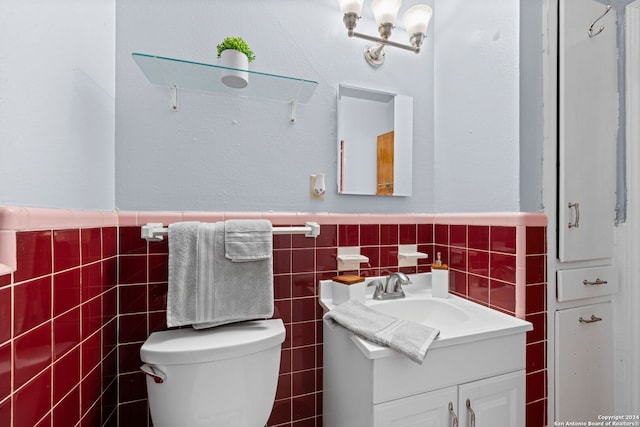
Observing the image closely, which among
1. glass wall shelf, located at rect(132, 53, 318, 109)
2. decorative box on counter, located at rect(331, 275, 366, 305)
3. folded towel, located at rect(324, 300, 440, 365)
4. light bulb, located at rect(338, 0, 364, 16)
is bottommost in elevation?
folded towel, located at rect(324, 300, 440, 365)

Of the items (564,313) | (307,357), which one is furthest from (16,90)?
(564,313)

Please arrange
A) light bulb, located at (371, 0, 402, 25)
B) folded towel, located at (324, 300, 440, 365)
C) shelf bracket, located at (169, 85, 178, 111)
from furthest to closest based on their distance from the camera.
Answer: light bulb, located at (371, 0, 402, 25) < shelf bracket, located at (169, 85, 178, 111) < folded towel, located at (324, 300, 440, 365)

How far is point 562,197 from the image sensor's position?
99 cm

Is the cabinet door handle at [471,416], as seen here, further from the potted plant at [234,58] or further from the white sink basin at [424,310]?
the potted plant at [234,58]

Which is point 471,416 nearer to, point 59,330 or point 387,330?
point 387,330

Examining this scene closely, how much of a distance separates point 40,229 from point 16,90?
0.26m

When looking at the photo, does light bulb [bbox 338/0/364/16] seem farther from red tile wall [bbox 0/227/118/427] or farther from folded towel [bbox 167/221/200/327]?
red tile wall [bbox 0/227/118/427]

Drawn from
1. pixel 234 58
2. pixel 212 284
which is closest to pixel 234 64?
pixel 234 58

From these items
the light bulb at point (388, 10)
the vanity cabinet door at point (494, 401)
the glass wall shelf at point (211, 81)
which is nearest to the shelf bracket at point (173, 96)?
the glass wall shelf at point (211, 81)

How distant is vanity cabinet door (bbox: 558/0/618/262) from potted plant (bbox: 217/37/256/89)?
1071 mm

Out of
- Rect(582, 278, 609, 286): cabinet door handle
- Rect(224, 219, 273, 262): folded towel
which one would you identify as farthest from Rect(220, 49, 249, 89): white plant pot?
Rect(582, 278, 609, 286): cabinet door handle

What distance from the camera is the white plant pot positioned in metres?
1.01

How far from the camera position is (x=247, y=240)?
0.97 metres

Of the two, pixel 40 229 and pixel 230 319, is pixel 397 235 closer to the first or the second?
pixel 230 319
